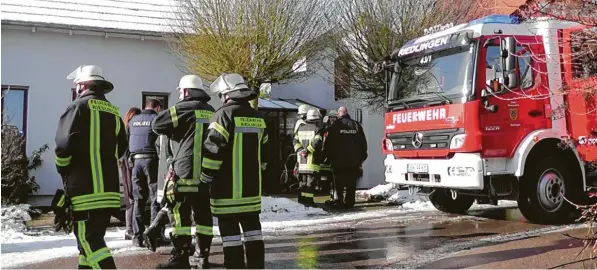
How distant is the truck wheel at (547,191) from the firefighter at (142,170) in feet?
17.5

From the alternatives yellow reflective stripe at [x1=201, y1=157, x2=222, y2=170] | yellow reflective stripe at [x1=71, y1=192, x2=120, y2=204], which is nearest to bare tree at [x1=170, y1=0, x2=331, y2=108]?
yellow reflective stripe at [x1=201, y1=157, x2=222, y2=170]

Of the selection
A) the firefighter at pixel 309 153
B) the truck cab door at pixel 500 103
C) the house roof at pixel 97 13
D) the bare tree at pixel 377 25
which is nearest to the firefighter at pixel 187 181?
the truck cab door at pixel 500 103

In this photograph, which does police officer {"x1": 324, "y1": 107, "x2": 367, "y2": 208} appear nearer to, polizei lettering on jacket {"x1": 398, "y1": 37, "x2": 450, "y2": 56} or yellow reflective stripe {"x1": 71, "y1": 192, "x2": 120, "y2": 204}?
polizei lettering on jacket {"x1": 398, "y1": 37, "x2": 450, "y2": 56}

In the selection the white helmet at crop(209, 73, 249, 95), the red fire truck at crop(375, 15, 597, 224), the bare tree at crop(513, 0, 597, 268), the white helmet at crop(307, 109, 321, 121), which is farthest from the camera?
the white helmet at crop(307, 109, 321, 121)

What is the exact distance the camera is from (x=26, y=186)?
36.3 ft

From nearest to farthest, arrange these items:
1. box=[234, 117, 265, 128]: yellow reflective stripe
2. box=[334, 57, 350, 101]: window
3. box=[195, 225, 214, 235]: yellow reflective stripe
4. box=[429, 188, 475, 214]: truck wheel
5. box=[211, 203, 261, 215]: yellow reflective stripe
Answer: box=[211, 203, 261, 215]: yellow reflective stripe, box=[234, 117, 265, 128]: yellow reflective stripe, box=[195, 225, 214, 235]: yellow reflective stripe, box=[429, 188, 475, 214]: truck wheel, box=[334, 57, 350, 101]: window

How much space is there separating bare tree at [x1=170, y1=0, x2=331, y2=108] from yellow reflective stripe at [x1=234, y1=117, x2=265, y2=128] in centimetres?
616

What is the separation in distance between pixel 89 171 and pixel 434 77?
5.72 m

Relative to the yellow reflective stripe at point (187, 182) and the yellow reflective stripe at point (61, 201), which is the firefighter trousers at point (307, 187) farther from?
the yellow reflective stripe at point (61, 201)

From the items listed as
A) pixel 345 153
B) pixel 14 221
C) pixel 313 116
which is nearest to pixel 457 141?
pixel 345 153

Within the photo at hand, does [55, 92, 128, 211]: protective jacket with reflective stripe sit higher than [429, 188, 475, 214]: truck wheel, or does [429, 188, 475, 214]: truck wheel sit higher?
[55, 92, 128, 211]: protective jacket with reflective stripe

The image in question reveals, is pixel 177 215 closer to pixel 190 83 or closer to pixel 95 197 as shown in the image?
pixel 95 197

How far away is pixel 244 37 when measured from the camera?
456 inches

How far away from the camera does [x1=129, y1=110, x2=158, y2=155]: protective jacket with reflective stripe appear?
7.14 meters
